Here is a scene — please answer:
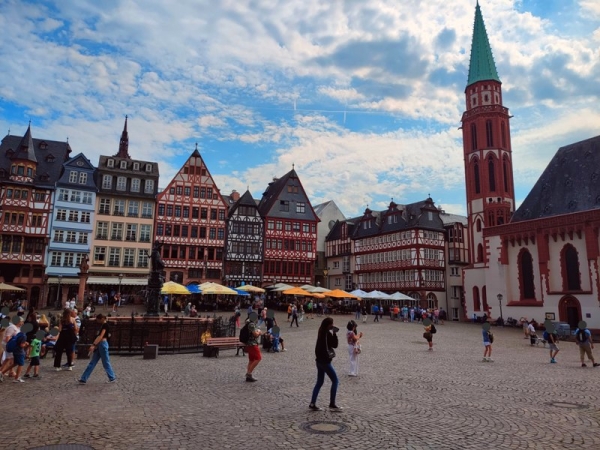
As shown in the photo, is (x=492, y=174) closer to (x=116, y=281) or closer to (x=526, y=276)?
(x=526, y=276)

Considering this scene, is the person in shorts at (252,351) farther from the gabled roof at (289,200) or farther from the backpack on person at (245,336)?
the gabled roof at (289,200)

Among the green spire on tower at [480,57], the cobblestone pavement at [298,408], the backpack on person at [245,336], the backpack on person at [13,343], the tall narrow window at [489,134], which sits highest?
the green spire on tower at [480,57]

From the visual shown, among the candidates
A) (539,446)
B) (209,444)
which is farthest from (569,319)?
(209,444)

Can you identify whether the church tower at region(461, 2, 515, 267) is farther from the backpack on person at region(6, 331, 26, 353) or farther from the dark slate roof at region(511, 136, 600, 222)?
the backpack on person at region(6, 331, 26, 353)

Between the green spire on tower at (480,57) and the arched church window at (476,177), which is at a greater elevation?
the green spire on tower at (480,57)

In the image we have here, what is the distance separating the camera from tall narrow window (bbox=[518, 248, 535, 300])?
42.7 metres

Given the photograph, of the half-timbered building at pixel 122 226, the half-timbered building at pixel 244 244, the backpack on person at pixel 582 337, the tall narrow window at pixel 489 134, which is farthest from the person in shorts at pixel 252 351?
the tall narrow window at pixel 489 134

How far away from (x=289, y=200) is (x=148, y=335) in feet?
141

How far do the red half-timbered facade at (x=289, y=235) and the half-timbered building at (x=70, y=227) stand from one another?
2008cm

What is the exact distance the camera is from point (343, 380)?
12578mm

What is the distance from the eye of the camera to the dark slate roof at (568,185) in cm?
4012

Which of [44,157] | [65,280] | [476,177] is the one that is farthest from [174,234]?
[476,177]

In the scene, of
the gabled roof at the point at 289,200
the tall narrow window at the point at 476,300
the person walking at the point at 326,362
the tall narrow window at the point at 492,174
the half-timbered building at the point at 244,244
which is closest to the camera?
the person walking at the point at 326,362

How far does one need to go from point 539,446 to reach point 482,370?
338 inches
